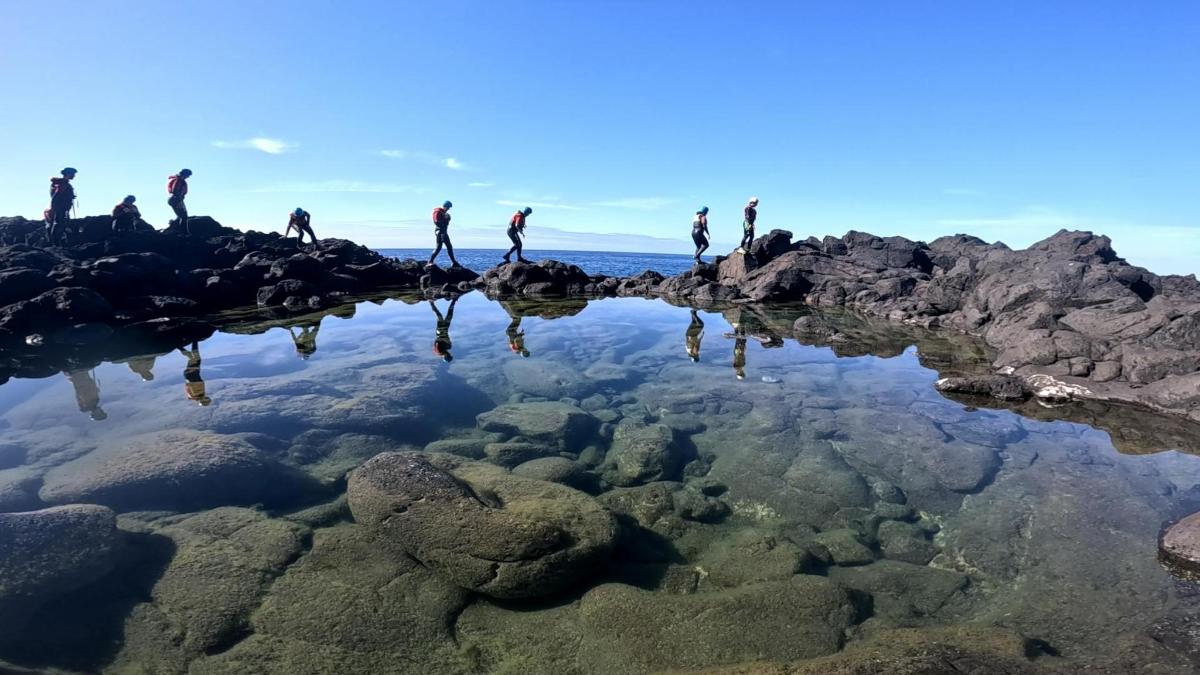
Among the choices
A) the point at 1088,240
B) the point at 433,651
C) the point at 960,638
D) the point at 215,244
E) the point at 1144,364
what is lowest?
the point at 433,651

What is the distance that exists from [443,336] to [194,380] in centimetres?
692

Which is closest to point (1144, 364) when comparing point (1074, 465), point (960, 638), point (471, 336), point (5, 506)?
point (1074, 465)

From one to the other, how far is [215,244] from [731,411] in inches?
1279

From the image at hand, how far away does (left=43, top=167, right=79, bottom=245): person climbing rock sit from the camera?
2300 centimetres

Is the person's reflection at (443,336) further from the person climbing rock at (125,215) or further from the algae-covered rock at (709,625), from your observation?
the person climbing rock at (125,215)

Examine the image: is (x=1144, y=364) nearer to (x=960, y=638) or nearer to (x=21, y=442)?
(x=960, y=638)

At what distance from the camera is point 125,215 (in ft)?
87.5

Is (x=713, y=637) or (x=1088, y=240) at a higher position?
(x=1088, y=240)

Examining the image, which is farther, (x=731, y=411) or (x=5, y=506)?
(x=731, y=411)

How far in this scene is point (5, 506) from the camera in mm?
6242

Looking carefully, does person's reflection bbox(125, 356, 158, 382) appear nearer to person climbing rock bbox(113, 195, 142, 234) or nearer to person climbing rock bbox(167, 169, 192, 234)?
person climbing rock bbox(167, 169, 192, 234)

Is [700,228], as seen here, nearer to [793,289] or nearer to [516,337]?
[793,289]

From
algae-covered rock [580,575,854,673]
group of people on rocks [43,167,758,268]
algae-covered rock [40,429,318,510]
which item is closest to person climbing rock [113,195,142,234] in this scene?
group of people on rocks [43,167,758,268]

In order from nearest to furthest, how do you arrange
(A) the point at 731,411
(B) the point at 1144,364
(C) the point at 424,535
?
(C) the point at 424,535
(A) the point at 731,411
(B) the point at 1144,364
